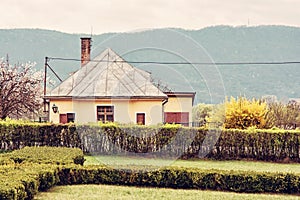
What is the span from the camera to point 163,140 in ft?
68.3

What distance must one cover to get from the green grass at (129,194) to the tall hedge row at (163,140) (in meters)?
8.18

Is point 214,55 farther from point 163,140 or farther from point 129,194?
point 129,194

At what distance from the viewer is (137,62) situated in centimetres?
2541

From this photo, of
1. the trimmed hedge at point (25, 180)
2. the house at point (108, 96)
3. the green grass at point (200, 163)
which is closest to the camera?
the trimmed hedge at point (25, 180)

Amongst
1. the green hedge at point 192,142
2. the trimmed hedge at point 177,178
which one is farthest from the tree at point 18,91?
the trimmed hedge at point 177,178

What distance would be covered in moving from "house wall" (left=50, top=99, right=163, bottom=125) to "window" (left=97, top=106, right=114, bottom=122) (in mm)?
156

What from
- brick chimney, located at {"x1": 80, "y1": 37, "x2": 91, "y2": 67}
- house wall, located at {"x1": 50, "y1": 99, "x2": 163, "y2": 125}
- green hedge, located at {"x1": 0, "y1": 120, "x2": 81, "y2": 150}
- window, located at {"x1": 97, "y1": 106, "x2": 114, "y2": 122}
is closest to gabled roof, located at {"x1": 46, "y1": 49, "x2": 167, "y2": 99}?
house wall, located at {"x1": 50, "y1": 99, "x2": 163, "y2": 125}

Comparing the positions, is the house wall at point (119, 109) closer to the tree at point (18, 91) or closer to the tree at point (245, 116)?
the tree at point (245, 116)

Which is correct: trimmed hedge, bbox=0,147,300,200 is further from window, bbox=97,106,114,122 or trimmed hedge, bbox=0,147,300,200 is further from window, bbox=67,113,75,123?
window, bbox=67,113,75,123

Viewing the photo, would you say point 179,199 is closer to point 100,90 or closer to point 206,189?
point 206,189

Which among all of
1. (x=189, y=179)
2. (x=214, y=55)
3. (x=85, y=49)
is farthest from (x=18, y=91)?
(x=189, y=179)

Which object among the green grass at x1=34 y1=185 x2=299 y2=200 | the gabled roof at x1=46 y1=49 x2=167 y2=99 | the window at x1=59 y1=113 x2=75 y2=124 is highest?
the gabled roof at x1=46 y1=49 x2=167 y2=99

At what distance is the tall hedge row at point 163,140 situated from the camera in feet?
66.9

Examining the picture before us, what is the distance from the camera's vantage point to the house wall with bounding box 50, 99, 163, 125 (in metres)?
24.9
